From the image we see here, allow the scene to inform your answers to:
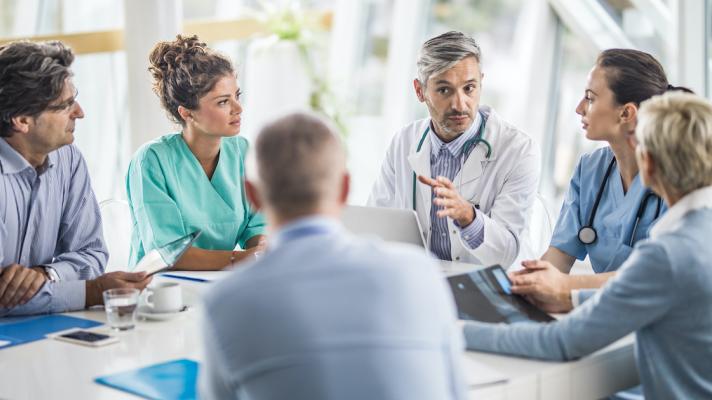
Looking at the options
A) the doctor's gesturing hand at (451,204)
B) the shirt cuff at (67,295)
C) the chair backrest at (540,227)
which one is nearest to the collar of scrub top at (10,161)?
the shirt cuff at (67,295)

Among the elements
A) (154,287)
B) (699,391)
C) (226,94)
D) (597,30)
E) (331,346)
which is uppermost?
(597,30)

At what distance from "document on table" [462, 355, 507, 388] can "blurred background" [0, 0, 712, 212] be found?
14.0 feet

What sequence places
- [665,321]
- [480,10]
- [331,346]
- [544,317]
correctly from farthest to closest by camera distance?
[480,10]
[544,317]
[665,321]
[331,346]

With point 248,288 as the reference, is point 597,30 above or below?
above

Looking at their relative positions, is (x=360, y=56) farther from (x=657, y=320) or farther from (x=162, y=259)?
(x=657, y=320)

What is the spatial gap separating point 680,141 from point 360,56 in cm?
593

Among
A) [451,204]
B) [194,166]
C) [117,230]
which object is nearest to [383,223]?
[451,204]

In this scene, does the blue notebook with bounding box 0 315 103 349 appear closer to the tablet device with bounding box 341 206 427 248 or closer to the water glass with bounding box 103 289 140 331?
the water glass with bounding box 103 289 140 331

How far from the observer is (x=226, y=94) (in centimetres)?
314

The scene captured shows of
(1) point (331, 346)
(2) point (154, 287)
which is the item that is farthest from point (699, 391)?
(2) point (154, 287)

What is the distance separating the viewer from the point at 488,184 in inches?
119

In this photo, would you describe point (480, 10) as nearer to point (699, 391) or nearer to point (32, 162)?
point (32, 162)

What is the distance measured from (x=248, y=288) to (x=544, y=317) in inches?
41.4

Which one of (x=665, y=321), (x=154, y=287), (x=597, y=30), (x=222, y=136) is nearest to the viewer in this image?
(x=665, y=321)
